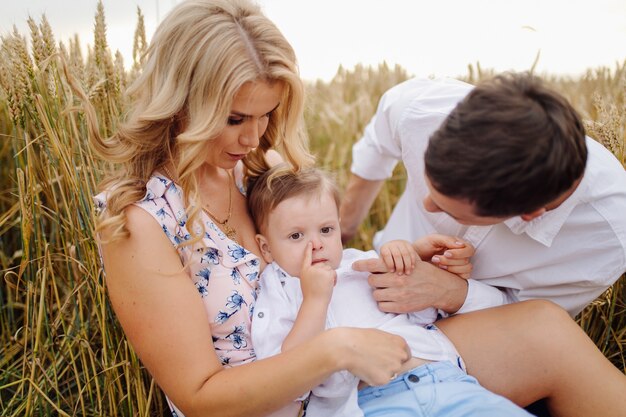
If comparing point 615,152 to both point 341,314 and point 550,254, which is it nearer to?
point 550,254

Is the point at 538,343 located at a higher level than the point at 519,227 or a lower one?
lower

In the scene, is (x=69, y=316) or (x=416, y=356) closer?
(x=416, y=356)

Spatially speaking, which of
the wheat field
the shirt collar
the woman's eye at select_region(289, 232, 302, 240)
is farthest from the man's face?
the wheat field

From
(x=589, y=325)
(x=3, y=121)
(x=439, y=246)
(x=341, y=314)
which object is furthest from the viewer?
(x=3, y=121)

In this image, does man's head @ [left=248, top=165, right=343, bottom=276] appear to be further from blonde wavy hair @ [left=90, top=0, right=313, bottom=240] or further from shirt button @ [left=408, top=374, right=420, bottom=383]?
shirt button @ [left=408, top=374, right=420, bottom=383]

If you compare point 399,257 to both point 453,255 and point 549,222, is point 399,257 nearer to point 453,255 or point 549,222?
→ point 453,255

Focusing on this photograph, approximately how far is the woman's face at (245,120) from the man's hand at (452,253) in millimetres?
666

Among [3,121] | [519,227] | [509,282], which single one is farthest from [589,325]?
[3,121]

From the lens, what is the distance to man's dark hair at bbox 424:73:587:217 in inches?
53.1

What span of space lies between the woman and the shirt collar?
0.22 meters

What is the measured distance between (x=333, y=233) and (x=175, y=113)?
629 mm

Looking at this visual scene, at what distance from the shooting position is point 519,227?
1.81 meters

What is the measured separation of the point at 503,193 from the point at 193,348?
86 cm

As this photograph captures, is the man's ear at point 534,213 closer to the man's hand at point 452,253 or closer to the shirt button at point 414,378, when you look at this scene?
the man's hand at point 452,253
